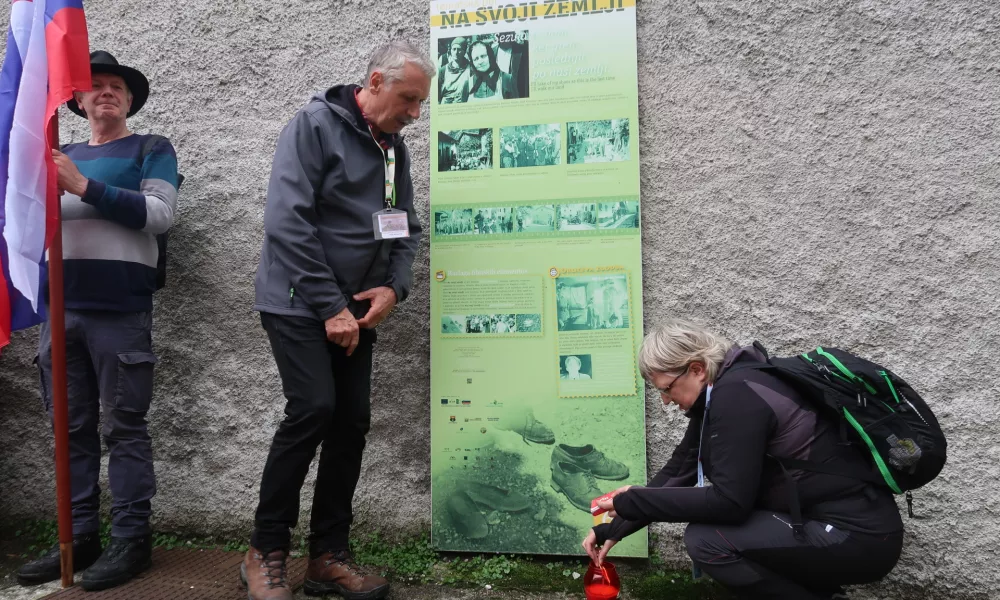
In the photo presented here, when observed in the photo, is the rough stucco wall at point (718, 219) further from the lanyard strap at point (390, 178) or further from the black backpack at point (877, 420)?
the black backpack at point (877, 420)

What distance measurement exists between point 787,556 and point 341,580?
4.89ft

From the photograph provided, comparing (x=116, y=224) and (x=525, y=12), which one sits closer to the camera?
(x=116, y=224)

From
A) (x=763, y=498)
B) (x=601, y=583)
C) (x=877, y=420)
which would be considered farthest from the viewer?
(x=601, y=583)

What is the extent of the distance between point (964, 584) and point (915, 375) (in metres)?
0.73

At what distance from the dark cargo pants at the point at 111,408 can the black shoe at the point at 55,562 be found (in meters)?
0.05

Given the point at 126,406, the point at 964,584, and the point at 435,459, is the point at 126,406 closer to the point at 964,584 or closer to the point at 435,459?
the point at 435,459

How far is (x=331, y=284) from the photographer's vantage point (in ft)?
7.86

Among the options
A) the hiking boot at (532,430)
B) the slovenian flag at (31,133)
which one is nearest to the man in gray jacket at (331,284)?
the hiking boot at (532,430)

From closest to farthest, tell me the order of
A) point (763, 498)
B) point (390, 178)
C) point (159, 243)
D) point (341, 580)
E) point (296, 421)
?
point (763, 498) < point (296, 421) < point (341, 580) < point (390, 178) < point (159, 243)

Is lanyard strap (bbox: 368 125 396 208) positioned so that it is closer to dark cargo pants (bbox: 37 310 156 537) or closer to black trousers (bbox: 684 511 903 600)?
dark cargo pants (bbox: 37 310 156 537)

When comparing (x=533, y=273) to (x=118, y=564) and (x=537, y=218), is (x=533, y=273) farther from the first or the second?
(x=118, y=564)

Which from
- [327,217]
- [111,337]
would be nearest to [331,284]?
[327,217]

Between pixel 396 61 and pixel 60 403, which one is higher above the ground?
pixel 396 61

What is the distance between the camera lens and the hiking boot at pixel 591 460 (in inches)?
109
